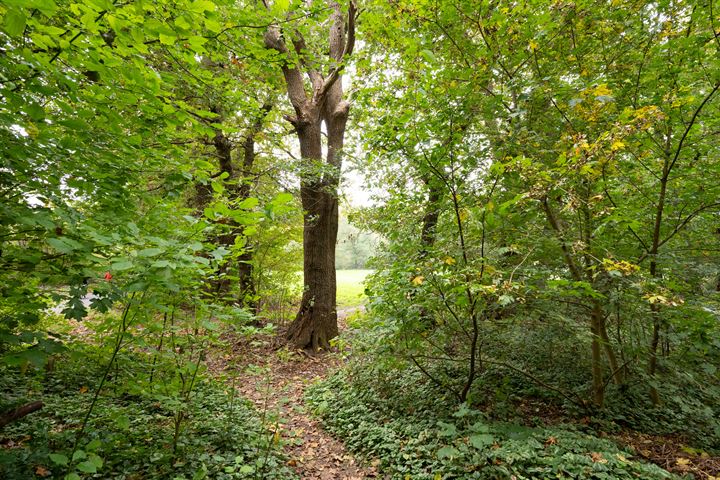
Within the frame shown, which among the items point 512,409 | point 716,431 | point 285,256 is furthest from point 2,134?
point 285,256

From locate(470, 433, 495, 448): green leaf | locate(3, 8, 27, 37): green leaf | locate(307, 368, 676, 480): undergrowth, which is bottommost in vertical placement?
locate(307, 368, 676, 480): undergrowth

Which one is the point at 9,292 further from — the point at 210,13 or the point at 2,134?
the point at 210,13

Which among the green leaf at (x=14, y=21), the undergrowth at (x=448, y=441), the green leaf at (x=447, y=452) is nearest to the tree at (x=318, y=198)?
the undergrowth at (x=448, y=441)

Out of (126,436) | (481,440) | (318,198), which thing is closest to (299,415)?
(126,436)

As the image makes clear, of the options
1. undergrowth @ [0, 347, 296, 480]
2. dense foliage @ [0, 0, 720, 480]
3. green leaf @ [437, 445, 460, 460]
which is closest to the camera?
dense foliage @ [0, 0, 720, 480]

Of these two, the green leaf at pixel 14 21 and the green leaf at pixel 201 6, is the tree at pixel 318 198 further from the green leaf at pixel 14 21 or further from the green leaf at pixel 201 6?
the green leaf at pixel 14 21

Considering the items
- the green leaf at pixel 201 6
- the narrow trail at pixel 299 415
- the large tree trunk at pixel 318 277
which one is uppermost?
the green leaf at pixel 201 6

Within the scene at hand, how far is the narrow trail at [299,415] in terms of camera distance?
356 cm

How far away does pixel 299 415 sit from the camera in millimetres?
4930

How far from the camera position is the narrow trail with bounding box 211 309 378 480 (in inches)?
140

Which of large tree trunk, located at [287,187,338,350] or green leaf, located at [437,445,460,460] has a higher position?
large tree trunk, located at [287,187,338,350]

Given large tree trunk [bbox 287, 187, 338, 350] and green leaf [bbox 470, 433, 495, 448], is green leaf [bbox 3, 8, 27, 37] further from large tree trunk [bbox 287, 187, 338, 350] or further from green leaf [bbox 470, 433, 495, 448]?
large tree trunk [bbox 287, 187, 338, 350]

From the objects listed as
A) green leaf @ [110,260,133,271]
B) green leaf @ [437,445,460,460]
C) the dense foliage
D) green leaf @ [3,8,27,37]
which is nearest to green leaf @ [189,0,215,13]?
the dense foliage

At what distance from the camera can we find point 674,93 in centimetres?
300
